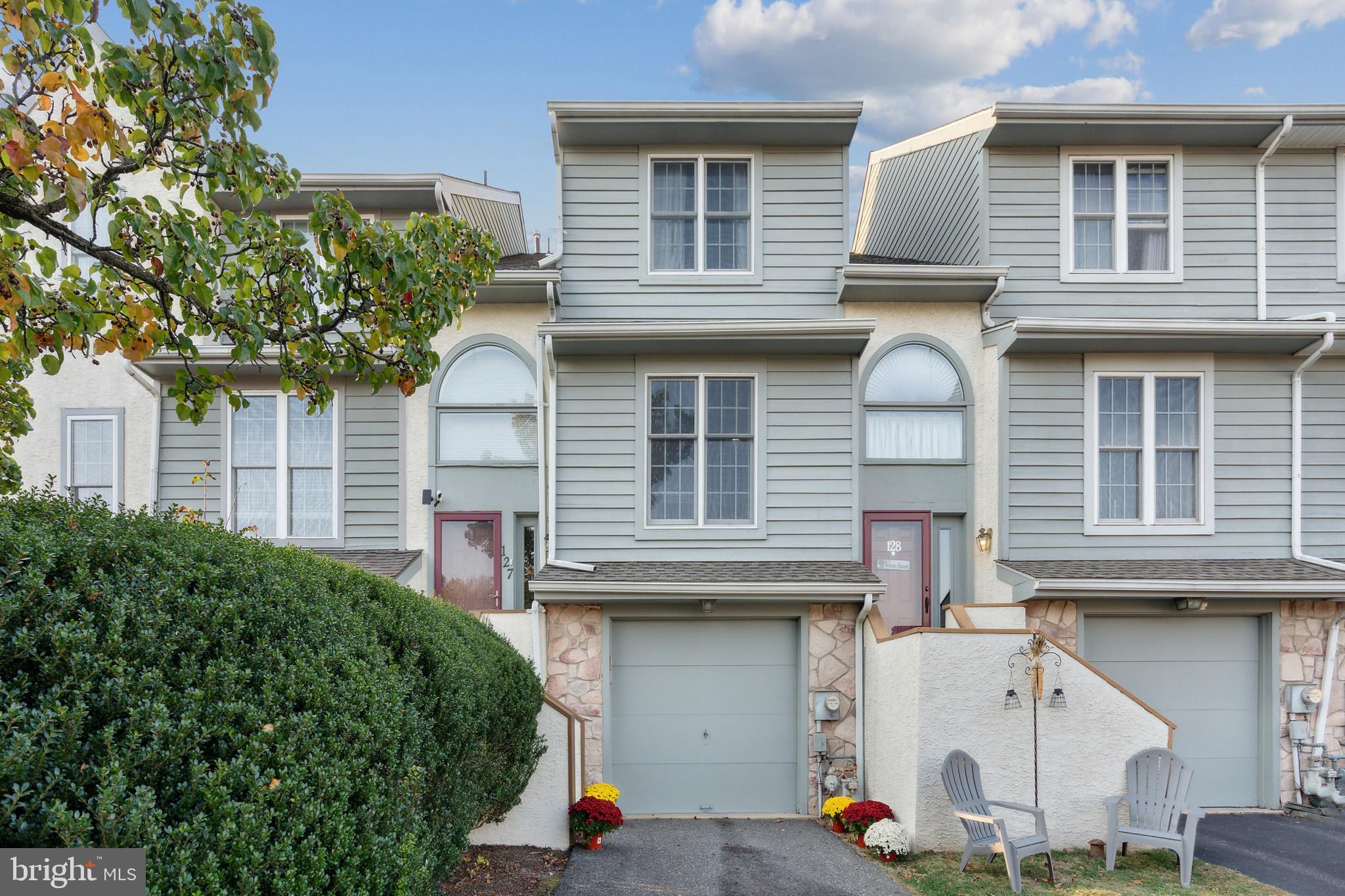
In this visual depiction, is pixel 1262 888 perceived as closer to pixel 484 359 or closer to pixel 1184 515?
pixel 1184 515

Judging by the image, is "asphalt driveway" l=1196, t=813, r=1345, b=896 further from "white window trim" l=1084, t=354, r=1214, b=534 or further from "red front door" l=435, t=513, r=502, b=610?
"red front door" l=435, t=513, r=502, b=610

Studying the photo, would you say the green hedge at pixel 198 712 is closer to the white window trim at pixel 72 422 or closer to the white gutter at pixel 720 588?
the white gutter at pixel 720 588

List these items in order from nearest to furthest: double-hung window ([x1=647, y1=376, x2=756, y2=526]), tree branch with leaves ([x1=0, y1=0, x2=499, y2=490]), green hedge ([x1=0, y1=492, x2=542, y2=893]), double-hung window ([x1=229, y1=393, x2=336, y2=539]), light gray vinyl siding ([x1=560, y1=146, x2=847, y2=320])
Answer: green hedge ([x1=0, y1=492, x2=542, y2=893]) → tree branch with leaves ([x1=0, y1=0, x2=499, y2=490]) → double-hung window ([x1=647, y1=376, x2=756, y2=526]) → light gray vinyl siding ([x1=560, y1=146, x2=847, y2=320]) → double-hung window ([x1=229, y1=393, x2=336, y2=539])

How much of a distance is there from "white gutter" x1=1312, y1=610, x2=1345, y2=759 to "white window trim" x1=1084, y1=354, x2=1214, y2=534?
1792mm

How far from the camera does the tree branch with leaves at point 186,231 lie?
11.6ft

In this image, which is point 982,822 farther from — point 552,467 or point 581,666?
point 552,467

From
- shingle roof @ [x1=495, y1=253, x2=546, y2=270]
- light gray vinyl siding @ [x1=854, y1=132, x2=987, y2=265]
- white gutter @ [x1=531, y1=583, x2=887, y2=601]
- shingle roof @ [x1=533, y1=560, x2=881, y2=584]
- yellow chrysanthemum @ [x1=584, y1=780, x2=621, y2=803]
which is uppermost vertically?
light gray vinyl siding @ [x1=854, y1=132, x2=987, y2=265]

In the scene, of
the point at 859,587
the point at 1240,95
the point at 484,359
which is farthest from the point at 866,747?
the point at 1240,95

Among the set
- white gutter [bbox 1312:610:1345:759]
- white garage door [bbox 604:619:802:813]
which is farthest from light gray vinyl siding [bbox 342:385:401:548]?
white gutter [bbox 1312:610:1345:759]

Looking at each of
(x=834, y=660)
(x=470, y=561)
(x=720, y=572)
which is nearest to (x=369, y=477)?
(x=470, y=561)

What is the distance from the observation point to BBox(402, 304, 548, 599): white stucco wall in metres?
10.5

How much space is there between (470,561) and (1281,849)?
9.51 metres

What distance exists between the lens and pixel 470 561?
1057 centimetres

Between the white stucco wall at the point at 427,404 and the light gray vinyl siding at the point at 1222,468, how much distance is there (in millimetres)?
6206
